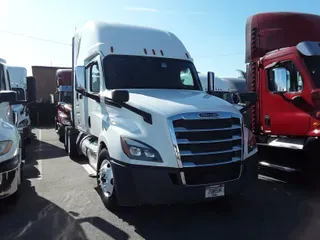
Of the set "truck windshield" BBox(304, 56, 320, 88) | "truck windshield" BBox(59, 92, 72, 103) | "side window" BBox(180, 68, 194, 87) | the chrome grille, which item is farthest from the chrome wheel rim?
"truck windshield" BBox(59, 92, 72, 103)

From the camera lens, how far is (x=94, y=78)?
6.42 meters

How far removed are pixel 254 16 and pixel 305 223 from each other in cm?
505

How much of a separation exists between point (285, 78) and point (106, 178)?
413cm

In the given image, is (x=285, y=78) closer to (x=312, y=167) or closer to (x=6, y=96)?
(x=312, y=167)

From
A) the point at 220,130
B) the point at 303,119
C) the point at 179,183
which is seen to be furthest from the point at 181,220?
the point at 303,119

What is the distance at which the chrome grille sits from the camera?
14.7 feet

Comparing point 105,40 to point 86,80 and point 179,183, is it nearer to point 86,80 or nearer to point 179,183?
point 86,80

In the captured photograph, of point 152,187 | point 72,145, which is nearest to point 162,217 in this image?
point 152,187

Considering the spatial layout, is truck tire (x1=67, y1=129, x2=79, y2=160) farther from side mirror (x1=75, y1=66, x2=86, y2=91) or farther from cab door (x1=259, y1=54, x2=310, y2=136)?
cab door (x1=259, y1=54, x2=310, y2=136)

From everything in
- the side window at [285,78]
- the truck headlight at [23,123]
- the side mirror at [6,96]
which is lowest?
the truck headlight at [23,123]

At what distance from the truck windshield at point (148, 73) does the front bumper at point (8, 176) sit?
1941mm

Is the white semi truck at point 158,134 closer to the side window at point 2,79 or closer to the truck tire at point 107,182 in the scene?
the truck tire at point 107,182

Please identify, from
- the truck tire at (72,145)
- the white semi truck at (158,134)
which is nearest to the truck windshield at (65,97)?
the truck tire at (72,145)

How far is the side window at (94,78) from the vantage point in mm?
6225
